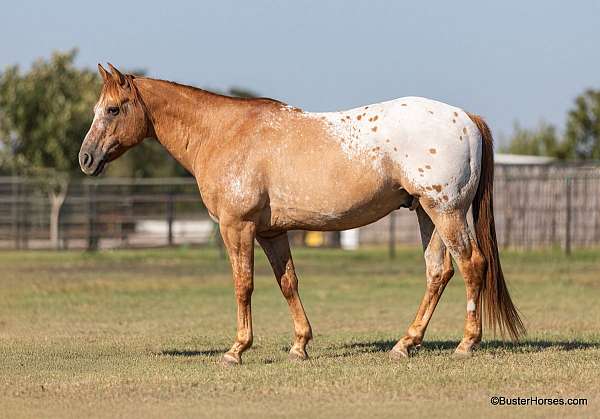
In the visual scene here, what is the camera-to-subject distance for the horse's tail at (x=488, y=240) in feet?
32.6

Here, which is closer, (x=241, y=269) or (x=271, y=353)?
(x=241, y=269)

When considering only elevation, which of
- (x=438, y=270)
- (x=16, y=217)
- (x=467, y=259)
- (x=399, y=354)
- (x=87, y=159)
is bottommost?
(x=16, y=217)

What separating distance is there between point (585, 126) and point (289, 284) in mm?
46955

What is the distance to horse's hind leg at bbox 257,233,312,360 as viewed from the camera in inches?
390

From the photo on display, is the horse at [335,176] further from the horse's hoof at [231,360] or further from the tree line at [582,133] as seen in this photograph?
the tree line at [582,133]

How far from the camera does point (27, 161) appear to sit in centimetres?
3838

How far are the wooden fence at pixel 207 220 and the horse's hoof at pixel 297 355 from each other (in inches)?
798

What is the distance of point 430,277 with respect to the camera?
10.1m

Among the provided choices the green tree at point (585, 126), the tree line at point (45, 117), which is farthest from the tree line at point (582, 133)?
the tree line at point (45, 117)

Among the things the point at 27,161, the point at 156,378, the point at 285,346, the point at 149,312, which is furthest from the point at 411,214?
the point at 156,378

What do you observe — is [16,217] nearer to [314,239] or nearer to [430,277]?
[314,239]

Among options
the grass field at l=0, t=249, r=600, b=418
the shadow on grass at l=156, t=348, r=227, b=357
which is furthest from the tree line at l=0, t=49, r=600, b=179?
the shadow on grass at l=156, t=348, r=227, b=357

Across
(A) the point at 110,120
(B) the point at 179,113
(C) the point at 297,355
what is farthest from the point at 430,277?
(A) the point at 110,120

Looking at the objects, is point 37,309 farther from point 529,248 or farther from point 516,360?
point 529,248
